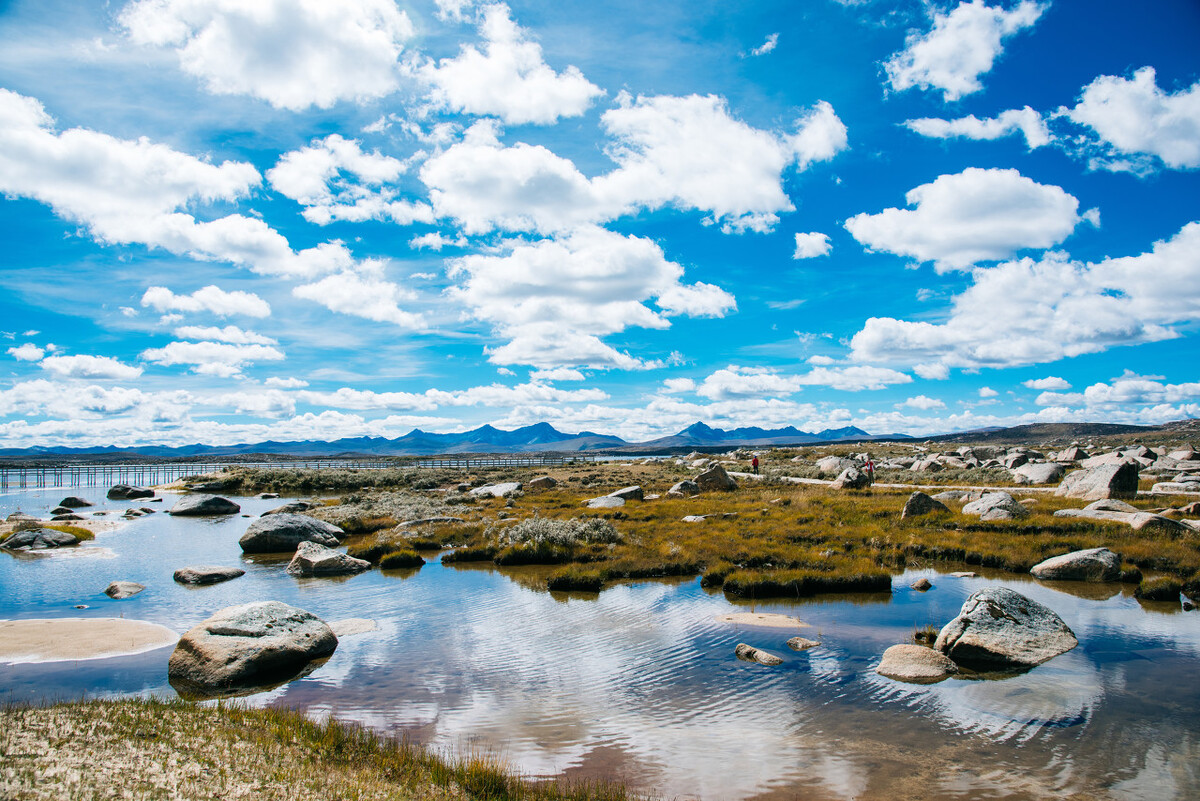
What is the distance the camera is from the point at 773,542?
86.0ft

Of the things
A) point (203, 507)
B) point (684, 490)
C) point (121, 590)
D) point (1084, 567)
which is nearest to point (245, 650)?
point (121, 590)

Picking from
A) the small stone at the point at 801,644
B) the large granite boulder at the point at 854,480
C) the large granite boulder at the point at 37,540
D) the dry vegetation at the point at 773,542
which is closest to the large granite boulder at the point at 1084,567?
→ the dry vegetation at the point at 773,542

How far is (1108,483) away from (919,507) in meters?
12.9

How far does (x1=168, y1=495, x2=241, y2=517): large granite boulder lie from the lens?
4822cm

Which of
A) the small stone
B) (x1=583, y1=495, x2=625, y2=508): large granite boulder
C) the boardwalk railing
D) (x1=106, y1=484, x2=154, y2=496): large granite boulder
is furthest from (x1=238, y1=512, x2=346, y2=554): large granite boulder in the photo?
the boardwalk railing

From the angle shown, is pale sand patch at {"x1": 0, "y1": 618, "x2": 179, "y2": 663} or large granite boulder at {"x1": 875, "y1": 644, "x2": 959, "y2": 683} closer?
large granite boulder at {"x1": 875, "y1": 644, "x2": 959, "y2": 683}

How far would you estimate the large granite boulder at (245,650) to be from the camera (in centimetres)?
1268

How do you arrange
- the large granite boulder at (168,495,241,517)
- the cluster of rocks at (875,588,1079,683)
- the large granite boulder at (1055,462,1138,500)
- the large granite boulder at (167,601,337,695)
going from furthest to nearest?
the large granite boulder at (168,495,241,517)
the large granite boulder at (1055,462,1138,500)
the cluster of rocks at (875,588,1079,683)
the large granite boulder at (167,601,337,695)

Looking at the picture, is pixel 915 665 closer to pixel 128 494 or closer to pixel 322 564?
pixel 322 564

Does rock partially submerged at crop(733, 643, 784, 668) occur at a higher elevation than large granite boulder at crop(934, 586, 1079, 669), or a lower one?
lower


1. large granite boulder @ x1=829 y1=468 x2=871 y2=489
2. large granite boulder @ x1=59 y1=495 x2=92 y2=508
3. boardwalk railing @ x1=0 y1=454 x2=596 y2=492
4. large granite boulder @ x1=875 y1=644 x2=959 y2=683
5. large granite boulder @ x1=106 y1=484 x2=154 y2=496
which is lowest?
boardwalk railing @ x1=0 y1=454 x2=596 y2=492

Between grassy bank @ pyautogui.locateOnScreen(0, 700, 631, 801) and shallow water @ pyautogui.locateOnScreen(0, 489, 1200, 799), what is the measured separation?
1223mm

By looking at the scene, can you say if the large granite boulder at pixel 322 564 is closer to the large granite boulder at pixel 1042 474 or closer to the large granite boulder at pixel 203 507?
the large granite boulder at pixel 203 507

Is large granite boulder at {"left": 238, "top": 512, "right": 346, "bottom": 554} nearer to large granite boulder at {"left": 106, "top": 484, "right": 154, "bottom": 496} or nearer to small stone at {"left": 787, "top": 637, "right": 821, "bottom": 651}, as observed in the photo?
small stone at {"left": 787, "top": 637, "right": 821, "bottom": 651}
